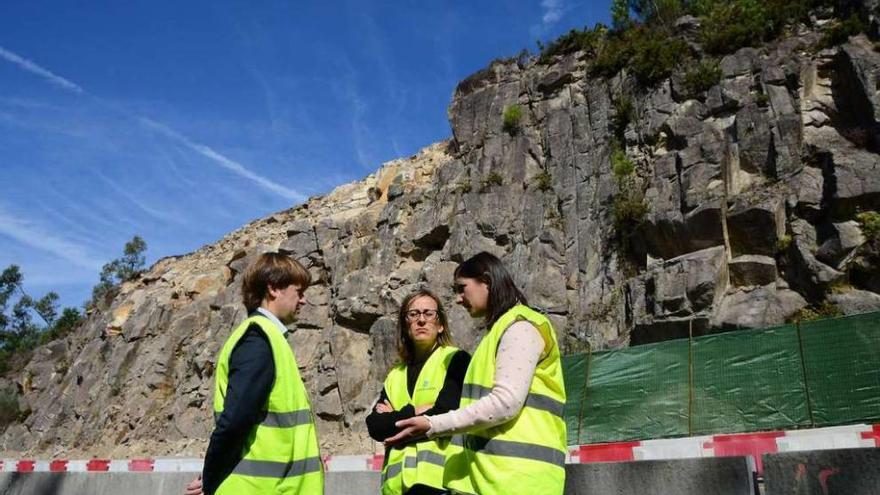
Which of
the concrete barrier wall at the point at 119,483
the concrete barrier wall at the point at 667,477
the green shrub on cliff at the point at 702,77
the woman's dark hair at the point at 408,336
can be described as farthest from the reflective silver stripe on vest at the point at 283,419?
the green shrub on cliff at the point at 702,77

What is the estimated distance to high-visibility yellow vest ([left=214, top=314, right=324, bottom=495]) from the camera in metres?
2.70

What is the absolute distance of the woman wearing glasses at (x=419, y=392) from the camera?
3.43m

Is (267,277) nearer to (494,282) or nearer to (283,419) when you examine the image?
(283,419)

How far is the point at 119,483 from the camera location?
281 inches

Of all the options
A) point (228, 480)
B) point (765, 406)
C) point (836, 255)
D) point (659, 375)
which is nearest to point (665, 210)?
point (836, 255)

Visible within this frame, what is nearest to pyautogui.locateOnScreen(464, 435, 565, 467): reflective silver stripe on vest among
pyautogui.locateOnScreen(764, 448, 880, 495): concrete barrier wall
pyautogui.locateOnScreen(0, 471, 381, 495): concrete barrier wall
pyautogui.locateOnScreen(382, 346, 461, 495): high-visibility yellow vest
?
pyautogui.locateOnScreen(382, 346, 461, 495): high-visibility yellow vest

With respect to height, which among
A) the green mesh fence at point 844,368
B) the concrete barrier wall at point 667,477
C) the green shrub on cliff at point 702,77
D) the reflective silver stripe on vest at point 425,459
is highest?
the green shrub on cliff at point 702,77

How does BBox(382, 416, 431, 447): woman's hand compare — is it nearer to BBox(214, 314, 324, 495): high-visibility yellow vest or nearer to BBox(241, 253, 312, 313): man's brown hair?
BBox(214, 314, 324, 495): high-visibility yellow vest

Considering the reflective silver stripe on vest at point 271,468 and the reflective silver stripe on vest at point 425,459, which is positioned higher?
the reflective silver stripe on vest at point 425,459

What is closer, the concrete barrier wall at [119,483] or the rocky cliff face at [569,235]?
the concrete barrier wall at [119,483]

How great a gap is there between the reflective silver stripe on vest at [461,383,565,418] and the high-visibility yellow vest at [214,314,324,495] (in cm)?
72

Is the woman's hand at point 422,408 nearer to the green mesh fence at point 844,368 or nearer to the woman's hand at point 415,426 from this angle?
the woman's hand at point 415,426

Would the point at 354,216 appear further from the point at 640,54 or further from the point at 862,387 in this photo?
the point at 862,387

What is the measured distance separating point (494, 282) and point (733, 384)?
9.33m
